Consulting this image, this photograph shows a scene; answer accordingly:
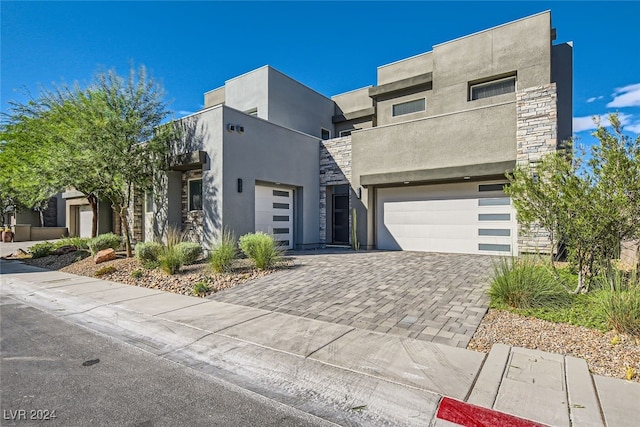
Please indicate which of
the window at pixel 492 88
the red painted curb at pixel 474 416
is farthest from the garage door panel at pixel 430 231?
the red painted curb at pixel 474 416

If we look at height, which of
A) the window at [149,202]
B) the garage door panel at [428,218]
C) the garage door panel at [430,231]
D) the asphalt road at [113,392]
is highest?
the window at [149,202]

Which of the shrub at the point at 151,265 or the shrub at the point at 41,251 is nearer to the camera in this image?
the shrub at the point at 151,265

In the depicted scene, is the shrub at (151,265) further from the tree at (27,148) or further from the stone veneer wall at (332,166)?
the stone veneer wall at (332,166)

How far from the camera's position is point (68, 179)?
35.0 ft

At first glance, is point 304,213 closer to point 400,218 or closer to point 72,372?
point 400,218

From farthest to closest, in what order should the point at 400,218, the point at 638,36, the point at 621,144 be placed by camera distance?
the point at 400,218 < the point at 638,36 < the point at 621,144

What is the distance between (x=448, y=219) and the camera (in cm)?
1180

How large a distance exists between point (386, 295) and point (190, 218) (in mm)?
8380

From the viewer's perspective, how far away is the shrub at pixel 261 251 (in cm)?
846

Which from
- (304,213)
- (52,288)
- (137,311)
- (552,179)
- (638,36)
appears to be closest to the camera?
(552,179)

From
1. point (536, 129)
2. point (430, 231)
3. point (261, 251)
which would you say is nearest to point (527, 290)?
point (261, 251)

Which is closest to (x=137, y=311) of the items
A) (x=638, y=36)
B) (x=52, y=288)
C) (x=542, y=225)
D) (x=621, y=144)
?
(x=52, y=288)

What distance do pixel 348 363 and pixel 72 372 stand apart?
116 inches

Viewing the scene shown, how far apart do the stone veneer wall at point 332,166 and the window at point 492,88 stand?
548 cm
